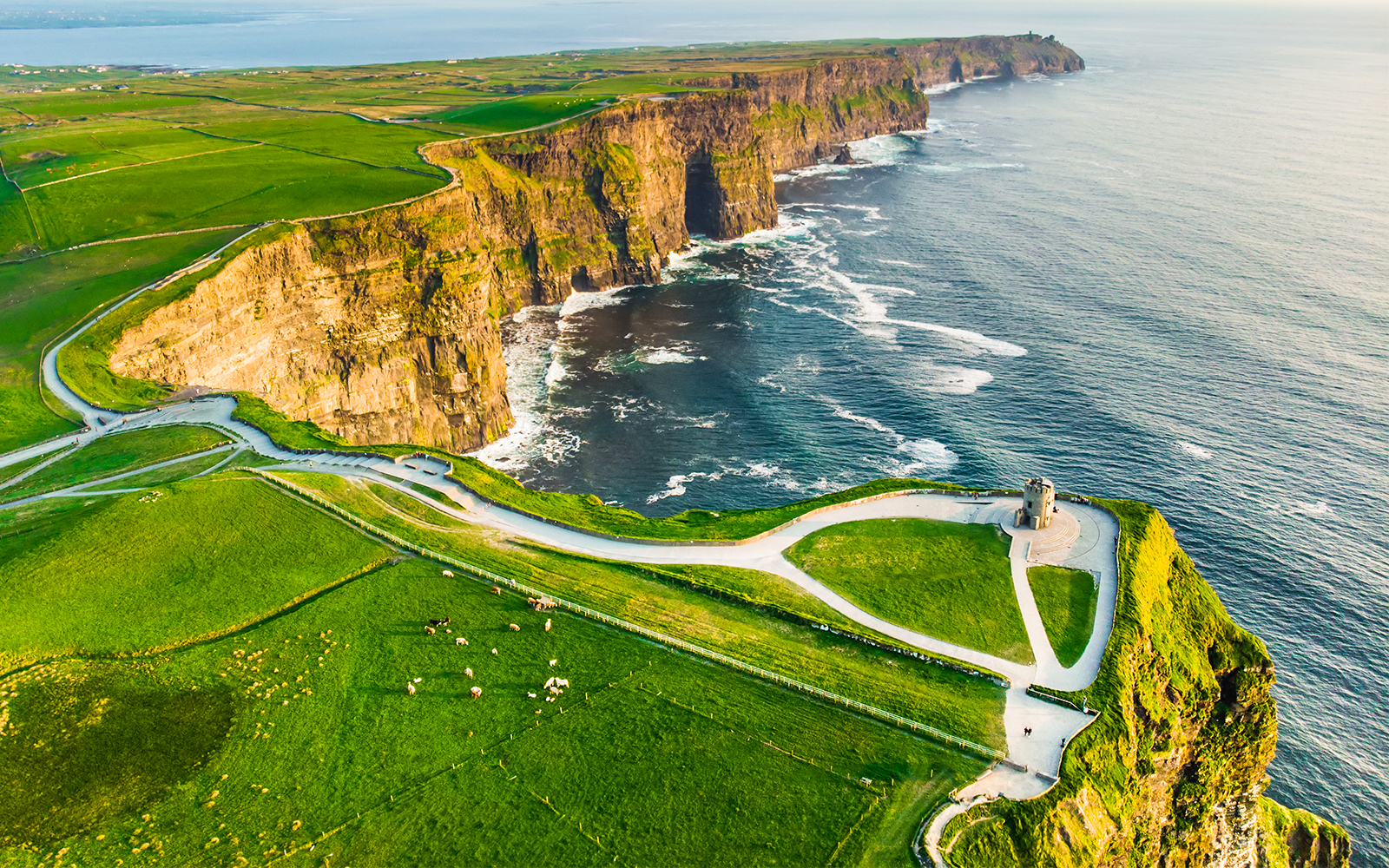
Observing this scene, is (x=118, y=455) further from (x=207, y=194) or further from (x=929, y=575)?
(x=929, y=575)

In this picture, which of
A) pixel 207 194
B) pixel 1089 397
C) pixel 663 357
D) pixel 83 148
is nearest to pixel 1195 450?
pixel 1089 397

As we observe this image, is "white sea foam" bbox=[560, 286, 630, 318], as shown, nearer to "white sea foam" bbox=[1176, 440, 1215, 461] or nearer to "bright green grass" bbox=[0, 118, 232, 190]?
"bright green grass" bbox=[0, 118, 232, 190]

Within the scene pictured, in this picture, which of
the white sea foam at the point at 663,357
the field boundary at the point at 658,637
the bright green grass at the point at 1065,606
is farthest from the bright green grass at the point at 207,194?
the bright green grass at the point at 1065,606

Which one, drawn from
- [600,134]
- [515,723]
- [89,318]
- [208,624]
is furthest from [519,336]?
[515,723]

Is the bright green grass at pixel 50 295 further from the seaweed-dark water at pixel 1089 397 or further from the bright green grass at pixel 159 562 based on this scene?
the seaweed-dark water at pixel 1089 397

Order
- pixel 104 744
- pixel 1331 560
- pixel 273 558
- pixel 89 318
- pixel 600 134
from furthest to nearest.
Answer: pixel 600 134, pixel 89 318, pixel 1331 560, pixel 273 558, pixel 104 744

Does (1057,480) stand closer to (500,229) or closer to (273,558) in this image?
(273,558)
